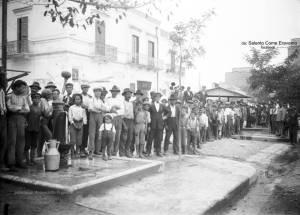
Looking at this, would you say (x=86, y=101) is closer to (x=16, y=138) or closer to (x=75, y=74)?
(x=16, y=138)

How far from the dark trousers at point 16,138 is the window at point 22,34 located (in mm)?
13975

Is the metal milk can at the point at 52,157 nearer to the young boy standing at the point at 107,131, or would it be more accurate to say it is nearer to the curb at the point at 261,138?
the young boy standing at the point at 107,131

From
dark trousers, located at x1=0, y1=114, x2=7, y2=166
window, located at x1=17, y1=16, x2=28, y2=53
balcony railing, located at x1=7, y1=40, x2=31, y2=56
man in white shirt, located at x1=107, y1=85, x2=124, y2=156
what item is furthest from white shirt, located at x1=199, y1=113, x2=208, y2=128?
window, located at x1=17, y1=16, x2=28, y2=53

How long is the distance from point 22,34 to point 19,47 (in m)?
0.91

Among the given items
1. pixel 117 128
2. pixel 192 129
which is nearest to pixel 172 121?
pixel 192 129

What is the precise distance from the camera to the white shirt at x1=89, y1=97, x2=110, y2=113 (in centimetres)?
755

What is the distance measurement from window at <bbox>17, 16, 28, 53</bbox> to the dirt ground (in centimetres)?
1573

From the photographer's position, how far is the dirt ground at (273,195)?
17.1 feet

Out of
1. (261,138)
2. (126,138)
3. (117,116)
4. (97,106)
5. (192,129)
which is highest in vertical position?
(97,106)

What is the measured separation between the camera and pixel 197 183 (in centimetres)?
612

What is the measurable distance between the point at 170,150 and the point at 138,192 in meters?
5.36

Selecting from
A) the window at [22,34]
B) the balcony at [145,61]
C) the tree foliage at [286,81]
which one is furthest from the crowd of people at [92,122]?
the balcony at [145,61]

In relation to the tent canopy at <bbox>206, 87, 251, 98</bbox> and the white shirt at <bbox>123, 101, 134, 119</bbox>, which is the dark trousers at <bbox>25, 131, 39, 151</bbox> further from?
the tent canopy at <bbox>206, 87, 251, 98</bbox>

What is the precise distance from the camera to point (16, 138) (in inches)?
227
